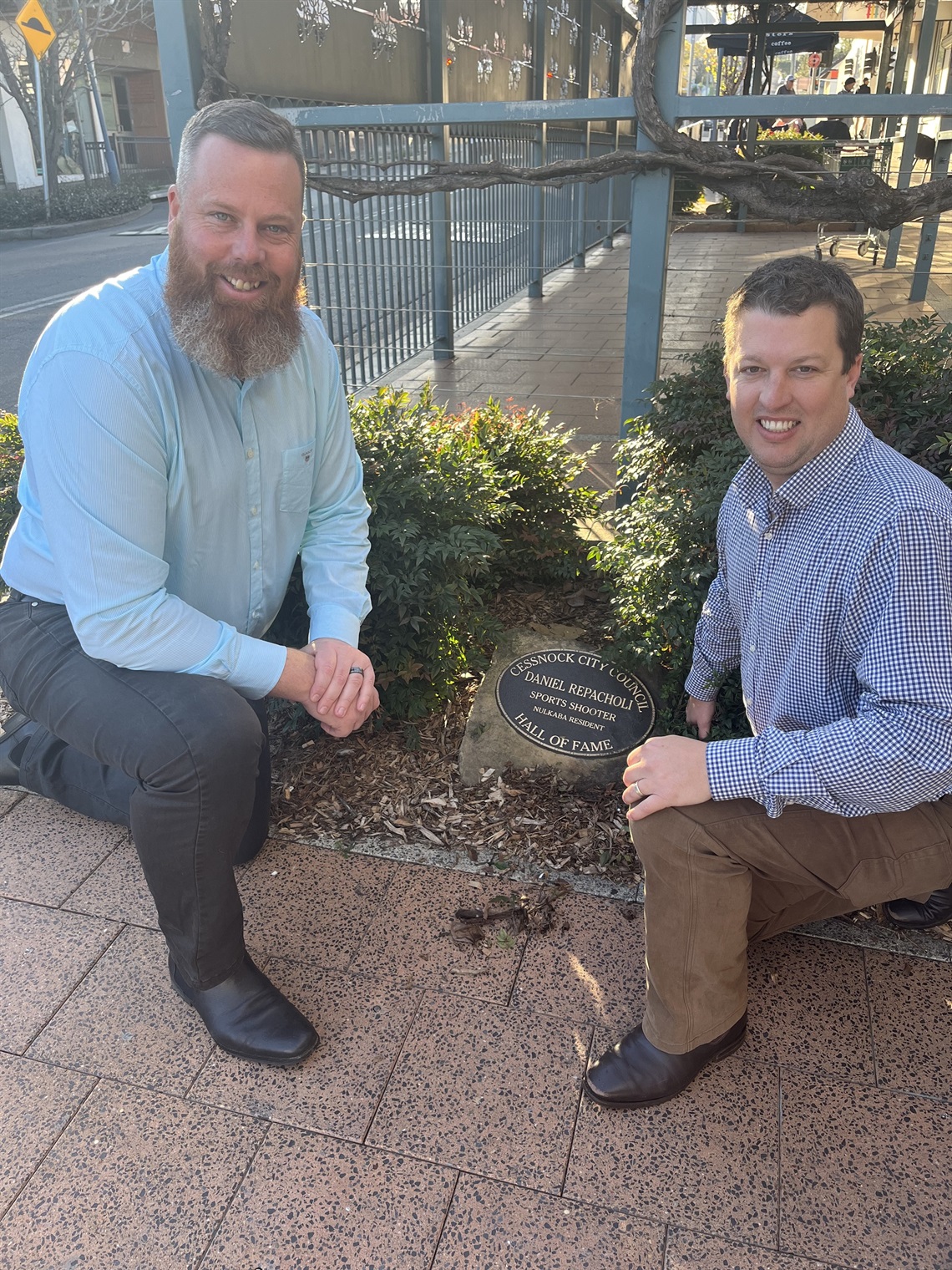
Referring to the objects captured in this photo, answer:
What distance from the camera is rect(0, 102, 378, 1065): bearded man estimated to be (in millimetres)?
2115

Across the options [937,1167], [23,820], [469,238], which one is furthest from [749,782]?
[469,238]

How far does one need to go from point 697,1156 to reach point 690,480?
2021 millimetres

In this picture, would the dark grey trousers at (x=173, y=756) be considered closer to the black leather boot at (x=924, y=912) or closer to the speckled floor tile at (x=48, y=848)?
Result: the speckled floor tile at (x=48, y=848)

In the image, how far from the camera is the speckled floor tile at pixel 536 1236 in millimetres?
1829

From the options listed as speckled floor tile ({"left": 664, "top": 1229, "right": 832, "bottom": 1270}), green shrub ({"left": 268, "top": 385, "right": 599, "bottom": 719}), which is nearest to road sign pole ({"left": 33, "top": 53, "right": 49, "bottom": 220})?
green shrub ({"left": 268, "top": 385, "right": 599, "bottom": 719})

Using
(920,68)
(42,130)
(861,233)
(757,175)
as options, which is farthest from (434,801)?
(42,130)

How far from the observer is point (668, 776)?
1.93 metres

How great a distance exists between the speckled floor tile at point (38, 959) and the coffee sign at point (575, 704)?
1.38 m

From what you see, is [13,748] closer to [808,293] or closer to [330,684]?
[330,684]

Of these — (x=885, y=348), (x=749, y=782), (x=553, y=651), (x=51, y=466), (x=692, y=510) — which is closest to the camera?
(x=749, y=782)

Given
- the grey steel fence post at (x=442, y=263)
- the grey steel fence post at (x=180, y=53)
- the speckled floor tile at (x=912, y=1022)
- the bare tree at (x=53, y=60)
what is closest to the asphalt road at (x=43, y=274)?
the bare tree at (x=53, y=60)

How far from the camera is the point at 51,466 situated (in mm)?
2111

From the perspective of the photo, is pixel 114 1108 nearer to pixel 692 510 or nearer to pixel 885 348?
pixel 692 510

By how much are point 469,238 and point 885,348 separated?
192 inches
